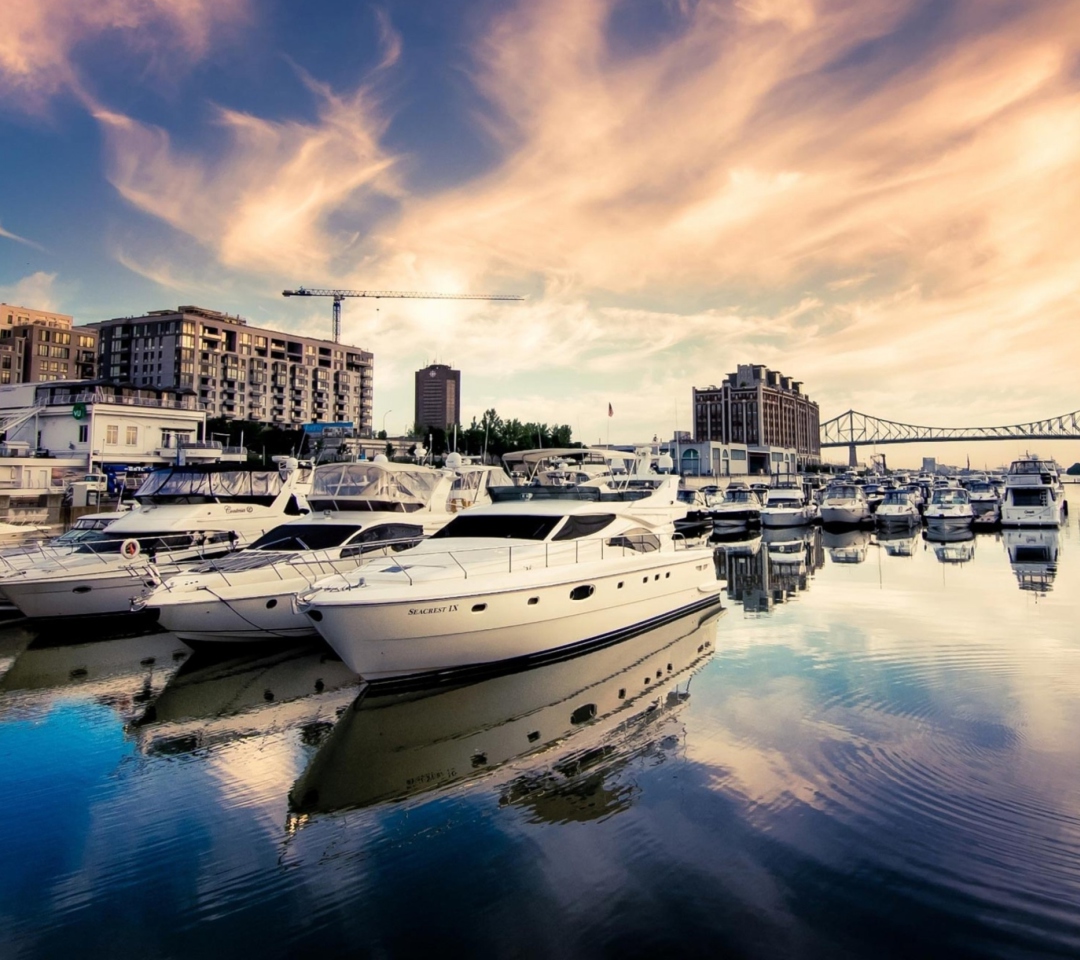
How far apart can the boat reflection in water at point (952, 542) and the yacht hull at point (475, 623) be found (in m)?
18.6

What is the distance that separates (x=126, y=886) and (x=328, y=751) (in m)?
2.93

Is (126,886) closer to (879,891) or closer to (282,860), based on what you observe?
(282,860)

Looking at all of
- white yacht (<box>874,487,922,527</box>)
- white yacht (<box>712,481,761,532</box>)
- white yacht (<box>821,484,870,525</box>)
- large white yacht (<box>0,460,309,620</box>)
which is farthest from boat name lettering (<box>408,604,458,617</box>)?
white yacht (<box>874,487,922,527</box>)

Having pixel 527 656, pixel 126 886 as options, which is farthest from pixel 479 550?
pixel 126 886

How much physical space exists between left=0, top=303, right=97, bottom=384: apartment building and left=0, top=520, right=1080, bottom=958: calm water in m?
125

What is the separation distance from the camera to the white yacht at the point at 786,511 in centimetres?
3931

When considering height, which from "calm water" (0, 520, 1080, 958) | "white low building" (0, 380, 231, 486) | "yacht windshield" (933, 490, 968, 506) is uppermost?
Result: "white low building" (0, 380, 231, 486)

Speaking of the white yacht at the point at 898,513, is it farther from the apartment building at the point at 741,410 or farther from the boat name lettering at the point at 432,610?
the apartment building at the point at 741,410

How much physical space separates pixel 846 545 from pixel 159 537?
92.8 feet

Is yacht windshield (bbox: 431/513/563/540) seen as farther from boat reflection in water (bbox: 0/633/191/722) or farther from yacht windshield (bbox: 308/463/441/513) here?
boat reflection in water (bbox: 0/633/191/722)

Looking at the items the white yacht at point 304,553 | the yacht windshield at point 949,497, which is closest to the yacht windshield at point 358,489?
the white yacht at point 304,553

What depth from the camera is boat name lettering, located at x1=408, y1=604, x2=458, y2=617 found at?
9.93 metres

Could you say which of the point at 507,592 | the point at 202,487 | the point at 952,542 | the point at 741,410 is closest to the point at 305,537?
the point at 202,487

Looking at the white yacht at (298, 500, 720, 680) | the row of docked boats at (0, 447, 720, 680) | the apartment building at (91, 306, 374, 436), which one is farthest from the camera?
the apartment building at (91, 306, 374, 436)
